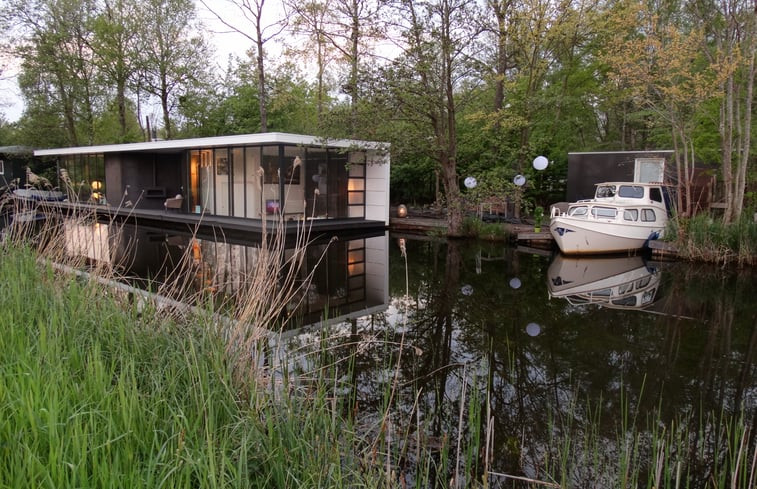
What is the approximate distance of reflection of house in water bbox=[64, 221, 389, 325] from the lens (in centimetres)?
438

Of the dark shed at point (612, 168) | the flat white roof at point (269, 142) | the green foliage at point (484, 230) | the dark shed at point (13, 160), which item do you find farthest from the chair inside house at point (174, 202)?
the dark shed at point (612, 168)

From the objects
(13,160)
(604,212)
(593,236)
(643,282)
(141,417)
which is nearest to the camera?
(141,417)

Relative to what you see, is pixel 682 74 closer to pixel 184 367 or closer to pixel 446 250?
pixel 446 250

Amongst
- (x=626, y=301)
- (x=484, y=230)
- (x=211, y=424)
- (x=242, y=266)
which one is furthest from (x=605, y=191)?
(x=211, y=424)

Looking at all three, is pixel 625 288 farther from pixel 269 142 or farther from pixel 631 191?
pixel 269 142

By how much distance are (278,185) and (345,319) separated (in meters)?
8.62

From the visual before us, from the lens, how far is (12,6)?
21797 mm

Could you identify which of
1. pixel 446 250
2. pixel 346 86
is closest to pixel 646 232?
pixel 446 250

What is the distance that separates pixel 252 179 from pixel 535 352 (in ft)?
36.6

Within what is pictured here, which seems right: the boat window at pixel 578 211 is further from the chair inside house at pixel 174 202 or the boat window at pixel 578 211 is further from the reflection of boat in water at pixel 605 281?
the chair inside house at pixel 174 202

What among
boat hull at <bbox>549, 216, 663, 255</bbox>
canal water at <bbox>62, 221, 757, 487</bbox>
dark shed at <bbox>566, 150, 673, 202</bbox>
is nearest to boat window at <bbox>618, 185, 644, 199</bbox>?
boat hull at <bbox>549, 216, 663, 255</bbox>

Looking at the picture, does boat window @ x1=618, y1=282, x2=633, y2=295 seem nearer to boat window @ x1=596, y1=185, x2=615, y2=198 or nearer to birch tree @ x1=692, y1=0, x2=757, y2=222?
birch tree @ x1=692, y1=0, x2=757, y2=222

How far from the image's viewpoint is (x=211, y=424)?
76.4 inches

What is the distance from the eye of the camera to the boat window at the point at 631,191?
450 inches
